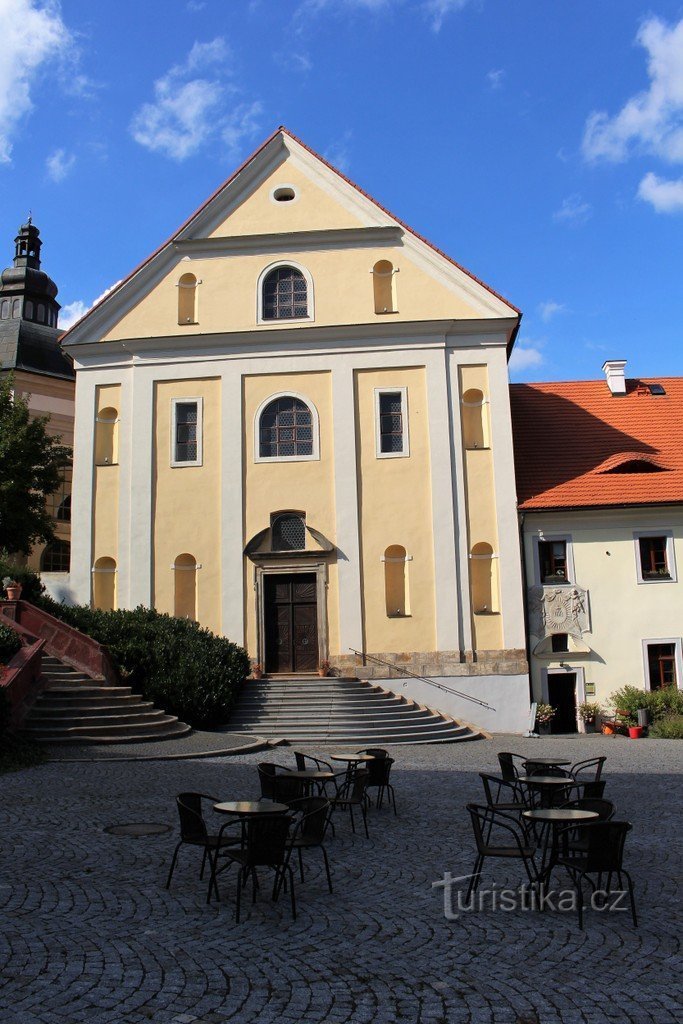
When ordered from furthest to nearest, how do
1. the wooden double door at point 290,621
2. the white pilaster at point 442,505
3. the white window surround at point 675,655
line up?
the wooden double door at point 290,621 < the white pilaster at point 442,505 < the white window surround at point 675,655

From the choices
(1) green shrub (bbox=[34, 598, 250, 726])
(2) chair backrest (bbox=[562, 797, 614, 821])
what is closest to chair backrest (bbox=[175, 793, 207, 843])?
(2) chair backrest (bbox=[562, 797, 614, 821])

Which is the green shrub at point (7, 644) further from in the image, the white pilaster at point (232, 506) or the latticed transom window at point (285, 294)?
the latticed transom window at point (285, 294)

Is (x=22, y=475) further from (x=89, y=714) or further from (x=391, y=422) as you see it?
(x=391, y=422)

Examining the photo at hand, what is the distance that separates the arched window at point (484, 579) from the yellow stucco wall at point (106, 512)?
32.9ft

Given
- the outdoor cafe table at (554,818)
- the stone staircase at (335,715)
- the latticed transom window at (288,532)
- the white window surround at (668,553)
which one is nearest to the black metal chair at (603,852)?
the outdoor cafe table at (554,818)

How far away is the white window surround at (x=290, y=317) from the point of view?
26.0 metres

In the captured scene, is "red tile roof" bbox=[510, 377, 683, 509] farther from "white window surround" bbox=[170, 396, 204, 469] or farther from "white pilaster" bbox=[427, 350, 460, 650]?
Answer: "white window surround" bbox=[170, 396, 204, 469]

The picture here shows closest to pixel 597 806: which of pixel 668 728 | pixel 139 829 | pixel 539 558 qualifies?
pixel 139 829

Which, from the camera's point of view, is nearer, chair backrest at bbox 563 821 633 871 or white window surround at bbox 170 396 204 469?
chair backrest at bbox 563 821 633 871

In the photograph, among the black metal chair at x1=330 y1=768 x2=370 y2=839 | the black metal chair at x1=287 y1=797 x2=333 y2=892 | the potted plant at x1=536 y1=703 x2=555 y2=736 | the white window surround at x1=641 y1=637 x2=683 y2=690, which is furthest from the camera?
the white window surround at x1=641 y1=637 x2=683 y2=690

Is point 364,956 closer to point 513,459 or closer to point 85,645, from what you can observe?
point 85,645

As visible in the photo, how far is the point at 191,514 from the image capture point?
2509cm

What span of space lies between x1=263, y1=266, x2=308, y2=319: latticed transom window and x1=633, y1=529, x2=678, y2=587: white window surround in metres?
11.4

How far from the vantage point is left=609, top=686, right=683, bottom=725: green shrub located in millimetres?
22891
